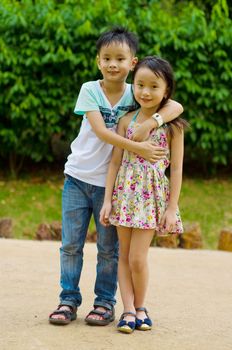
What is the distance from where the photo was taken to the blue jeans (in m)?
4.40

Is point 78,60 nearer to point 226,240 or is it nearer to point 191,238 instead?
point 191,238

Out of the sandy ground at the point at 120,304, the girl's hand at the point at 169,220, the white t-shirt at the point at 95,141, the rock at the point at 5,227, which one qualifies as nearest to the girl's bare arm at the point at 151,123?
the white t-shirt at the point at 95,141

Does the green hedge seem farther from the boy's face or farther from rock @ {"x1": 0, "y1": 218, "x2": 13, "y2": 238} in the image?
the boy's face

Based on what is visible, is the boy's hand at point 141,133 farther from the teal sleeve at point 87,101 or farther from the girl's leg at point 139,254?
the girl's leg at point 139,254

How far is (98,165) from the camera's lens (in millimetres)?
4367

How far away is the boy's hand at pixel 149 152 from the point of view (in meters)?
4.18

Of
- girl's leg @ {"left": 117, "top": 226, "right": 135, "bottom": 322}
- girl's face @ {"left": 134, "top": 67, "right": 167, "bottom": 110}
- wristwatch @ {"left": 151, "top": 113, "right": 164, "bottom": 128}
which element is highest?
girl's face @ {"left": 134, "top": 67, "right": 167, "bottom": 110}

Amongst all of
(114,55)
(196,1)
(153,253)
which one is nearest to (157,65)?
(114,55)

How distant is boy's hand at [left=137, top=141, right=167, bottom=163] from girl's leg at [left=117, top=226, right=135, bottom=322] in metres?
0.40

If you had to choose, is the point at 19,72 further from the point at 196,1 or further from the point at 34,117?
the point at 196,1

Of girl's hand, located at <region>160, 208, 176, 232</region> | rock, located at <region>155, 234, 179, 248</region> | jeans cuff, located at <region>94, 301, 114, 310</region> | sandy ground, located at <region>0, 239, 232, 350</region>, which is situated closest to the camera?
sandy ground, located at <region>0, 239, 232, 350</region>

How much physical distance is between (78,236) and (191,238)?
3941 millimetres

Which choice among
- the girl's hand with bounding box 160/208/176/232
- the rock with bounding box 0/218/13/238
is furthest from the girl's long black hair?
the rock with bounding box 0/218/13/238

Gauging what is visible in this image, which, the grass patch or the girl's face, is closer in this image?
the girl's face
